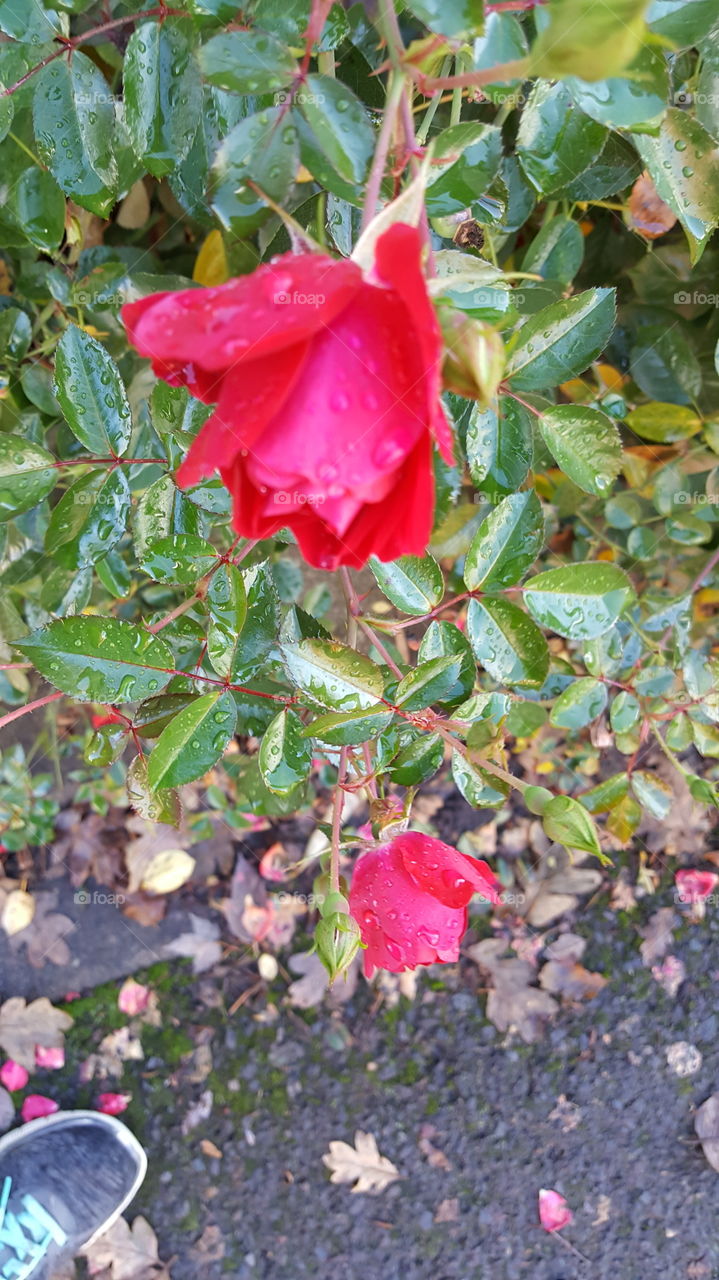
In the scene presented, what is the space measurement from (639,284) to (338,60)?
0.47m

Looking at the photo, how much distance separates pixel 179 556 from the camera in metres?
0.58

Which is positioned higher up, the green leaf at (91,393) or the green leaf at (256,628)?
the green leaf at (91,393)

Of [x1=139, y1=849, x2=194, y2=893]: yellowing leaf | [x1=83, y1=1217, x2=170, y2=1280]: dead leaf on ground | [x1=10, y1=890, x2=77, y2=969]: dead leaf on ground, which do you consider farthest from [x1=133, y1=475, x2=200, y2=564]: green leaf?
[x1=83, y1=1217, x2=170, y2=1280]: dead leaf on ground

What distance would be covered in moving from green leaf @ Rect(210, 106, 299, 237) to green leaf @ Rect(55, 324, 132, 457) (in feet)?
0.70

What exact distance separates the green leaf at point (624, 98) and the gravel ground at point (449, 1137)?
1383 mm

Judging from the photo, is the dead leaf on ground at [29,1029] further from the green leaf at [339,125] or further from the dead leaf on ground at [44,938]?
the green leaf at [339,125]

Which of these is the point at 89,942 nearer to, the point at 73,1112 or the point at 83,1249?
the point at 73,1112

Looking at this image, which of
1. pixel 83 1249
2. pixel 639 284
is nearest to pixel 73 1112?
pixel 83 1249

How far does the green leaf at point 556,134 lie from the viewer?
0.49m

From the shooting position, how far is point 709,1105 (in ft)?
4.75

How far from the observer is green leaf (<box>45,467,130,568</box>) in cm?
60

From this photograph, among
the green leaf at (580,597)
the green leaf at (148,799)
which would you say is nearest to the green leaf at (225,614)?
the green leaf at (148,799)

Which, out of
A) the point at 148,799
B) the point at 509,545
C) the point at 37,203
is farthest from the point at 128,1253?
the point at 37,203

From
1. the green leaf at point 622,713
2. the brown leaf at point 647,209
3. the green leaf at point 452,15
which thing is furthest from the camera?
the green leaf at point 622,713
